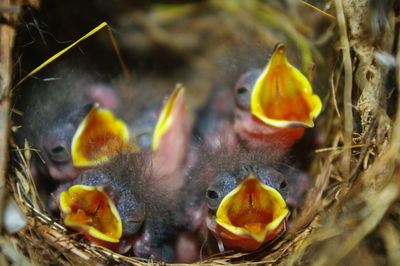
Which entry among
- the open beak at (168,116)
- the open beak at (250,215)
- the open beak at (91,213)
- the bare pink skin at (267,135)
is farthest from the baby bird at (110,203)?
the bare pink skin at (267,135)

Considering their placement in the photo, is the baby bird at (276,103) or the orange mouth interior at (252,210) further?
the baby bird at (276,103)

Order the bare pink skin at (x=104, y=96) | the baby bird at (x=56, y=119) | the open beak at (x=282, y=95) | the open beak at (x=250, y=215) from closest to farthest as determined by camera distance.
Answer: the open beak at (x=250, y=215)
the open beak at (x=282, y=95)
the baby bird at (x=56, y=119)
the bare pink skin at (x=104, y=96)

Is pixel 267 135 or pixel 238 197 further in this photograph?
pixel 267 135

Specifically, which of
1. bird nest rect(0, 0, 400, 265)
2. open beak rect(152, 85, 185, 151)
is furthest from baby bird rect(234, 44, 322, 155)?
open beak rect(152, 85, 185, 151)

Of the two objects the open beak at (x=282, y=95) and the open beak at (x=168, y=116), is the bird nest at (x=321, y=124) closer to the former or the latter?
the open beak at (x=282, y=95)

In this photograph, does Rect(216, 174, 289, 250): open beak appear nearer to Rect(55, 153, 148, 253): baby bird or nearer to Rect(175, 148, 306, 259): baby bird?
Rect(175, 148, 306, 259): baby bird

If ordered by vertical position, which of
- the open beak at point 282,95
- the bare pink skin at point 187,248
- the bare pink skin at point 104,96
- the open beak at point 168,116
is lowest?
the bare pink skin at point 187,248

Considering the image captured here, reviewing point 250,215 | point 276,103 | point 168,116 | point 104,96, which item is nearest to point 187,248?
point 250,215

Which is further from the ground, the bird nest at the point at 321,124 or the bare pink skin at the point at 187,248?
the bird nest at the point at 321,124

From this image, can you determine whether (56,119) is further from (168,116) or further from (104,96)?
(168,116)
